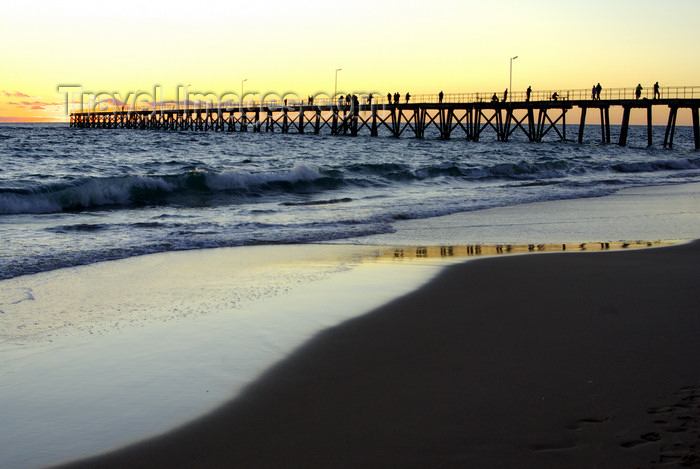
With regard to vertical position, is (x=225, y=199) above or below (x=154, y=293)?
above

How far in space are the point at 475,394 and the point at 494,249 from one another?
187 inches

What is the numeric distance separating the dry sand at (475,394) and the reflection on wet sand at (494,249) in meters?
2.29

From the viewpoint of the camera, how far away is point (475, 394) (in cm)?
309

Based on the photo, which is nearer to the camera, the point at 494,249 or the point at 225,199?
the point at 494,249

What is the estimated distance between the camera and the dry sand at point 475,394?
2.52 m

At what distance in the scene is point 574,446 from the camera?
2506 millimetres

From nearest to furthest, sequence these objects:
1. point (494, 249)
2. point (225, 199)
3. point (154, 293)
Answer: point (154, 293) → point (494, 249) → point (225, 199)

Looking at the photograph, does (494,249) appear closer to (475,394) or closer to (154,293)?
(154,293)

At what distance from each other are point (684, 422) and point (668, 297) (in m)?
2.66

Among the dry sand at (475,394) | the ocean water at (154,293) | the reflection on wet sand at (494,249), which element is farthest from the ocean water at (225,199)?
the dry sand at (475,394)

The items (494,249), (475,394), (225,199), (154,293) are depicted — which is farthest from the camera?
(225,199)

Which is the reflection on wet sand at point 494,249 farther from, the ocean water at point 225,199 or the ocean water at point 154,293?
the ocean water at point 225,199

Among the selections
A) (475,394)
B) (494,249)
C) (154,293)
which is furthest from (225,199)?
(475,394)

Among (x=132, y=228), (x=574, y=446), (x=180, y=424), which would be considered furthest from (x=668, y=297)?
(x=132, y=228)
